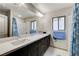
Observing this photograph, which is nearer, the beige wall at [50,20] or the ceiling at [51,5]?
the beige wall at [50,20]

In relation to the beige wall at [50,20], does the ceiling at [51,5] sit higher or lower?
higher

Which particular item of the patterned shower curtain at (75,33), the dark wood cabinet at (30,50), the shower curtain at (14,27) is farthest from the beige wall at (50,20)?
the patterned shower curtain at (75,33)

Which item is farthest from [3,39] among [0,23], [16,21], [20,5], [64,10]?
[64,10]

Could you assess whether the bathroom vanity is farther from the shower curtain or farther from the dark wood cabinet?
the shower curtain

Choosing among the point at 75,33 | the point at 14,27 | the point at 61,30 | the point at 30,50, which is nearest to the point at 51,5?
the point at 61,30

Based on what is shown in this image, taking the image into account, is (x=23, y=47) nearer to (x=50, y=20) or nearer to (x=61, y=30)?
(x=61, y=30)

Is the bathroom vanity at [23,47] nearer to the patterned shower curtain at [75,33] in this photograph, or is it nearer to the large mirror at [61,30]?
the large mirror at [61,30]

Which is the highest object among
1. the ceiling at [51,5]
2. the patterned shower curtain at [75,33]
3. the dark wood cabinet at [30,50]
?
the ceiling at [51,5]

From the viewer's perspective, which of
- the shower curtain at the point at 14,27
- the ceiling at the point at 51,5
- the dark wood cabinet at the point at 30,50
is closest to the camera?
the dark wood cabinet at the point at 30,50

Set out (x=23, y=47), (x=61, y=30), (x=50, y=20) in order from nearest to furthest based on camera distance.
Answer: (x=23, y=47)
(x=61, y=30)
(x=50, y=20)

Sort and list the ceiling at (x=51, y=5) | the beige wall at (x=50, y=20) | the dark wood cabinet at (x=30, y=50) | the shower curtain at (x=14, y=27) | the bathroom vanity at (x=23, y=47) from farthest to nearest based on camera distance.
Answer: the ceiling at (x=51, y=5)
the beige wall at (x=50, y=20)
the shower curtain at (x=14, y=27)
the dark wood cabinet at (x=30, y=50)
the bathroom vanity at (x=23, y=47)

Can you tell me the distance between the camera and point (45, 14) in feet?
13.6

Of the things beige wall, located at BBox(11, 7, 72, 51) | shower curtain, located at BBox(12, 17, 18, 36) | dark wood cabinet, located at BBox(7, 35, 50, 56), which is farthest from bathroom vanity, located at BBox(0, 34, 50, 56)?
beige wall, located at BBox(11, 7, 72, 51)

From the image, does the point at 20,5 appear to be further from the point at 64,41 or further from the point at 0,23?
the point at 64,41
